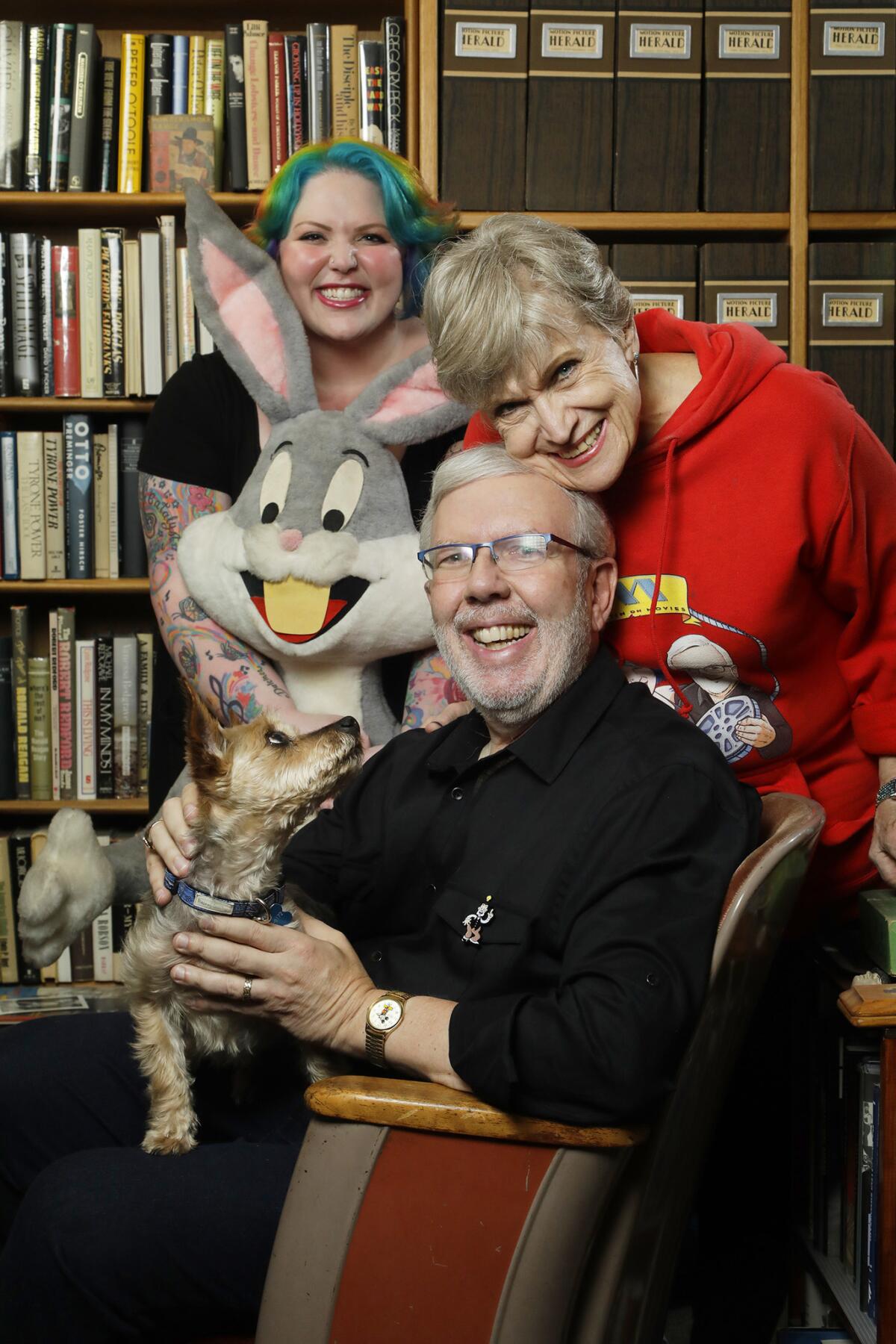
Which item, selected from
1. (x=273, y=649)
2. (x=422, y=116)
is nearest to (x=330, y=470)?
(x=273, y=649)

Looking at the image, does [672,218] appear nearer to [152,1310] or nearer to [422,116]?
[422,116]

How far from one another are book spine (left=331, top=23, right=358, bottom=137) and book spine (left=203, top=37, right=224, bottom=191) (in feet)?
0.86

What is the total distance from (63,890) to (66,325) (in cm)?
152

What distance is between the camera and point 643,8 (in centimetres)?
237

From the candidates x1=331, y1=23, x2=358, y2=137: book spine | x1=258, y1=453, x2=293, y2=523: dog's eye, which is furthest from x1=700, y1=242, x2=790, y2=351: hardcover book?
x1=258, y1=453, x2=293, y2=523: dog's eye

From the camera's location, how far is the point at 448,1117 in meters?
1.01

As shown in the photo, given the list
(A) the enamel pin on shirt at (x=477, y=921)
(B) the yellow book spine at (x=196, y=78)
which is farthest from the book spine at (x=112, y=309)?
(A) the enamel pin on shirt at (x=477, y=921)

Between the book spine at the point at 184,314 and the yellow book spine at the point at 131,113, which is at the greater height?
the yellow book spine at the point at 131,113

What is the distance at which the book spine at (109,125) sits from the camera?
268cm

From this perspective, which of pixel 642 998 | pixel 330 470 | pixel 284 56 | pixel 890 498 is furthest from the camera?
pixel 284 56

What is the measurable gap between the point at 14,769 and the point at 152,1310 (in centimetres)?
191

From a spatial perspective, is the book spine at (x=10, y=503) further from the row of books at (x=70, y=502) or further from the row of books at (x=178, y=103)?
the row of books at (x=178, y=103)

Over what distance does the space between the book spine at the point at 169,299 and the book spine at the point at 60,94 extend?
0.25 metres

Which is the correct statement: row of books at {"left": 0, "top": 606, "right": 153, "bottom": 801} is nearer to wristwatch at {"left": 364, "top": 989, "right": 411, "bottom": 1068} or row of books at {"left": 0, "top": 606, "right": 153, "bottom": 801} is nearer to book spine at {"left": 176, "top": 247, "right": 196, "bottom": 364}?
book spine at {"left": 176, "top": 247, "right": 196, "bottom": 364}
